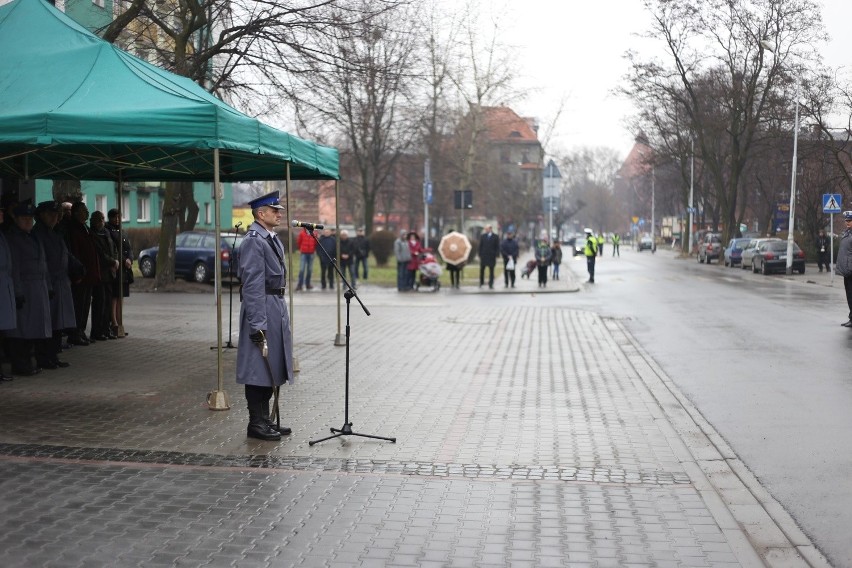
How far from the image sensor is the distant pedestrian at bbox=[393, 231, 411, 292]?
29719 mm

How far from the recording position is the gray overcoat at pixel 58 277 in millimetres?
12203

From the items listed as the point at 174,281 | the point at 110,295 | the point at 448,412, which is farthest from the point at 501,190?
the point at 448,412

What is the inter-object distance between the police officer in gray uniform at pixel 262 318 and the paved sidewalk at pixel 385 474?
1.36 ft

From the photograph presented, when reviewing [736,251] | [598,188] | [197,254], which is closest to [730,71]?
[736,251]

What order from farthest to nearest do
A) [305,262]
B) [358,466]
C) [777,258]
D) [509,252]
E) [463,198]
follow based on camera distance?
[777,258] → [463,198] → [509,252] → [305,262] → [358,466]

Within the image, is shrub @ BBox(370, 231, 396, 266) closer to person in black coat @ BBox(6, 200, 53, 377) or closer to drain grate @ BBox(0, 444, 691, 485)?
person in black coat @ BBox(6, 200, 53, 377)

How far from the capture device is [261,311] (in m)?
7.95

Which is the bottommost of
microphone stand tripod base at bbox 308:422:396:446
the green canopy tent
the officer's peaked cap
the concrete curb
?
the concrete curb

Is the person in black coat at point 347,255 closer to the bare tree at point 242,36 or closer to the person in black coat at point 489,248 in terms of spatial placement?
the person in black coat at point 489,248

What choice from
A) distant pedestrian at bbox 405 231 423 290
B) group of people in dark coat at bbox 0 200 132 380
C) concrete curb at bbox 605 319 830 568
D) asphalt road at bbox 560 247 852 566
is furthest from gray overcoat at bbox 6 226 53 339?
distant pedestrian at bbox 405 231 423 290

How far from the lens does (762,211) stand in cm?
7638

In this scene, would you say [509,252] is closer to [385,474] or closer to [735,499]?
[385,474]

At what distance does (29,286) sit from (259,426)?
14.4ft

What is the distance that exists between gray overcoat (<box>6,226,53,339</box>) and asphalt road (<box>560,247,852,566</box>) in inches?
274
